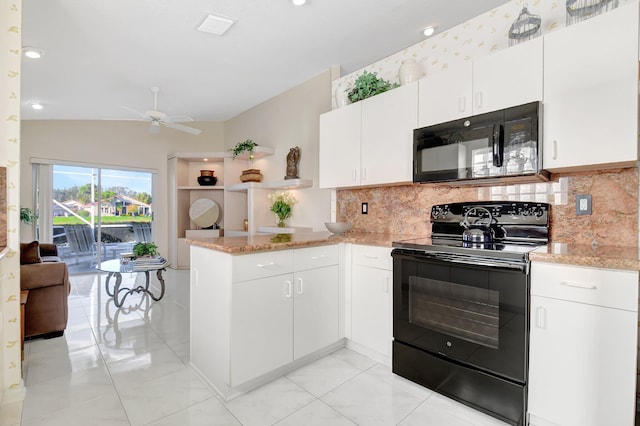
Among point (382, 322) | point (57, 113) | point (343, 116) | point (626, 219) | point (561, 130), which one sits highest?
point (57, 113)

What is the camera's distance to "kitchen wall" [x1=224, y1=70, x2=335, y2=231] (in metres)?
4.03

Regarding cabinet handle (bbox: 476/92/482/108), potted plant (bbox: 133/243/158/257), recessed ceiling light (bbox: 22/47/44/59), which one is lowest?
potted plant (bbox: 133/243/158/257)

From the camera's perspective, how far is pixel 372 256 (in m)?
2.45

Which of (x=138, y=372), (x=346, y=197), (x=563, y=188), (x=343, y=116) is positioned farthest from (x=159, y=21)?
(x=563, y=188)

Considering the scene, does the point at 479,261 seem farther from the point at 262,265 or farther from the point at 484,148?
the point at 262,265

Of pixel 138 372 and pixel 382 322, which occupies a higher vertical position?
pixel 382 322

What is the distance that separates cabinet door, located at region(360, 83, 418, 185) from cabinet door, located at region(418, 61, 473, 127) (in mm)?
70

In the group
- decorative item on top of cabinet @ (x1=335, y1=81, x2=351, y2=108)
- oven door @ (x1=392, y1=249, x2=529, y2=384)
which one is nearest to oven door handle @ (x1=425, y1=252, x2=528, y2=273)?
oven door @ (x1=392, y1=249, x2=529, y2=384)

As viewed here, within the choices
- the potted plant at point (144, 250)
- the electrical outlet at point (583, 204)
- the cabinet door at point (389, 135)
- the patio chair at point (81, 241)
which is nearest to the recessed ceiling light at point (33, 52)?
the potted plant at point (144, 250)

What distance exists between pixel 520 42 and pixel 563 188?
3.42 feet

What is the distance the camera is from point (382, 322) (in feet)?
7.77

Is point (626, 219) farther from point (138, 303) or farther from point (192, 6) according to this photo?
point (138, 303)

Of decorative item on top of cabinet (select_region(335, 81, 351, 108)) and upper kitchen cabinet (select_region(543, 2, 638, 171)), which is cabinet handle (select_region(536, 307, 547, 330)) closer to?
upper kitchen cabinet (select_region(543, 2, 638, 171))

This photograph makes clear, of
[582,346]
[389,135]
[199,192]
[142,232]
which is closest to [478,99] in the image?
[389,135]
